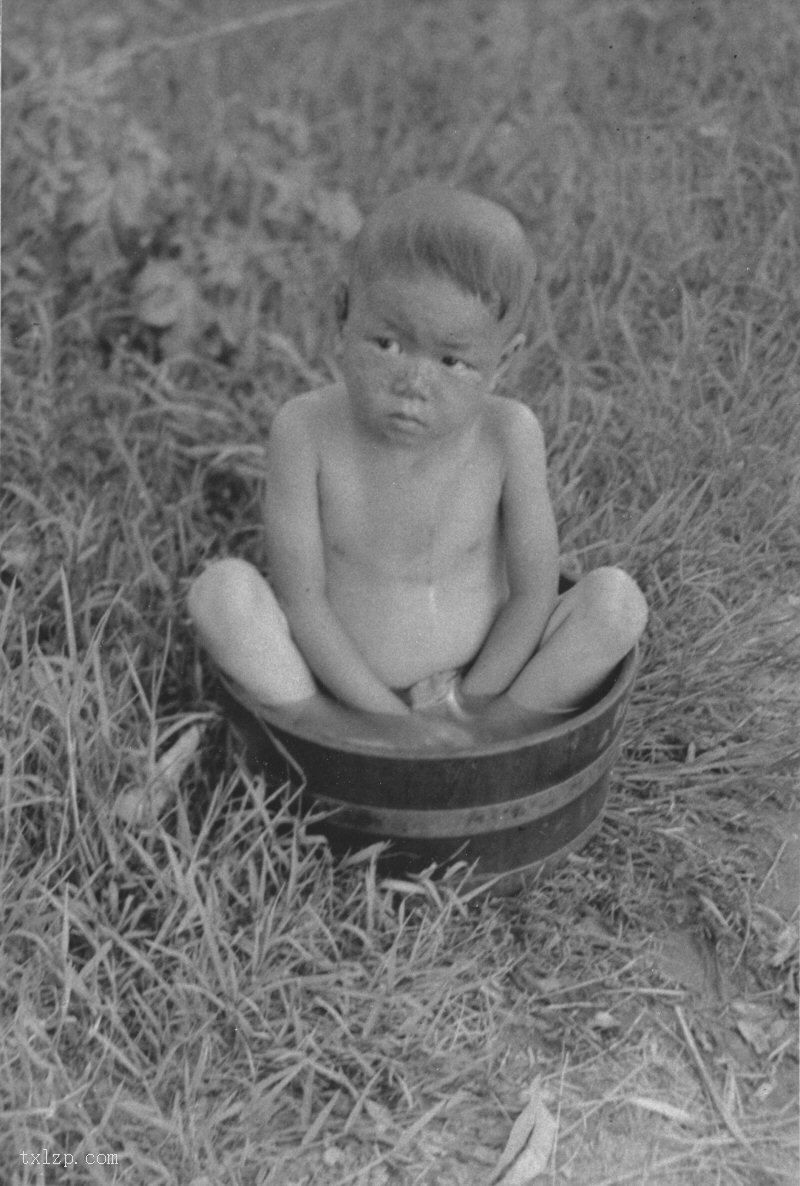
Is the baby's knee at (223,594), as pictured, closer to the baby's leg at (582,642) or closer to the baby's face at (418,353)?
the baby's face at (418,353)

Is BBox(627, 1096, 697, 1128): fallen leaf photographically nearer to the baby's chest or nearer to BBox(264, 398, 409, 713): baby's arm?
BBox(264, 398, 409, 713): baby's arm

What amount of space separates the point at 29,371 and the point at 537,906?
74.8 inches

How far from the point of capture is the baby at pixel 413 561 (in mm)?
2377

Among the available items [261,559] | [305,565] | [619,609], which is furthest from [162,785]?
[619,609]

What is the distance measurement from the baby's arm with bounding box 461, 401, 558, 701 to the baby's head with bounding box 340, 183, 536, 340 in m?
0.35

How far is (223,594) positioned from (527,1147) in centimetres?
106

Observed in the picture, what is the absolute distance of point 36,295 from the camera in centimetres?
375

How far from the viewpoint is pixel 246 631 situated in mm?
2586

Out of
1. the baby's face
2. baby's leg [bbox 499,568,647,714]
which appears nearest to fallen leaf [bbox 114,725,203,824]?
baby's leg [bbox 499,568,647,714]

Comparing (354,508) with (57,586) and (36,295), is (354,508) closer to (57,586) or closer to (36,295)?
(57,586)

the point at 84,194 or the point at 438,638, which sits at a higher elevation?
the point at 84,194

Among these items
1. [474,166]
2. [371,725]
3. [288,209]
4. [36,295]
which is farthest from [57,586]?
[474,166]

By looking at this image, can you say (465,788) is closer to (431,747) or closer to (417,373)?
(431,747)

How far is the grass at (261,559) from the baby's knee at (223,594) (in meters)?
0.25
